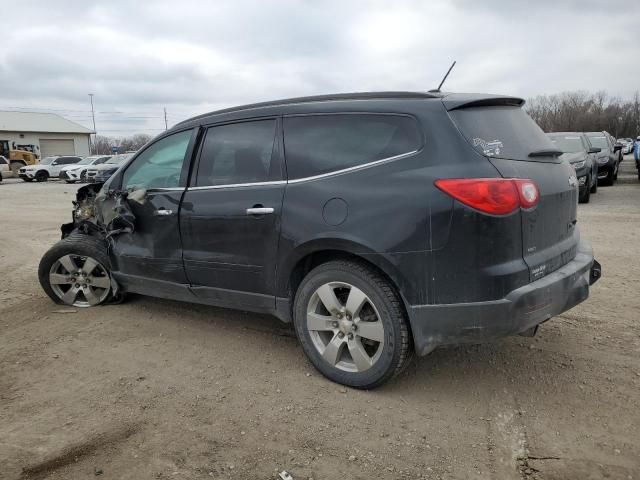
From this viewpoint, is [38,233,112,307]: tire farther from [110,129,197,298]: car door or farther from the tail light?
the tail light

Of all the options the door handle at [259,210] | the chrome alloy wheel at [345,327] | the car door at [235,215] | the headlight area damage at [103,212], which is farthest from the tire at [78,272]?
the chrome alloy wheel at [345,327]

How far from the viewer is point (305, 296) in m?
3.31

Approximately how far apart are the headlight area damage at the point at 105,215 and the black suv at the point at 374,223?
29cm

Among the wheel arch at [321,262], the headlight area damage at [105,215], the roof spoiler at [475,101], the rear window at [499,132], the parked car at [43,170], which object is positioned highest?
the parked car at [43,170]

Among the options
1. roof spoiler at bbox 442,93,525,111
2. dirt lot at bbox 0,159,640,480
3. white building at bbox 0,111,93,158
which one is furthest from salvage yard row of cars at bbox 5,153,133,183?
roof spoiler at bbox 442,93,525,111

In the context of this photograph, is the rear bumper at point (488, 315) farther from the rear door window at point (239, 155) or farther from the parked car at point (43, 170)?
the parked car at point (43, 170)

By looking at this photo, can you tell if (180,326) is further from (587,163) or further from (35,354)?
(587,163)

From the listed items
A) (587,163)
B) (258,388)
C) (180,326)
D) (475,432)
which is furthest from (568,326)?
(587,163)

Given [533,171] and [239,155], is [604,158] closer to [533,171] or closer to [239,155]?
[533,171]

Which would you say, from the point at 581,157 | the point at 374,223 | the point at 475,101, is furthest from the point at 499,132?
the point at 581,157

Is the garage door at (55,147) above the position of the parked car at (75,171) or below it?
above

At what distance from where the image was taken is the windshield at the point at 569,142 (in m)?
12.7

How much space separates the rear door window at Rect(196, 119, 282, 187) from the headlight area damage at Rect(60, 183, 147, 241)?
715mm

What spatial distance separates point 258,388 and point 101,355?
135cm
